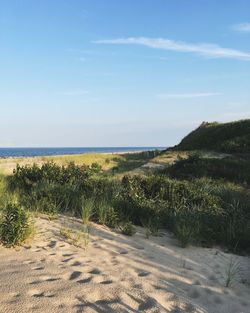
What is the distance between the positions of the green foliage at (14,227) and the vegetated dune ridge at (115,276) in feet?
0.72

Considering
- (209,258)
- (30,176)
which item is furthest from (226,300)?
(30,176)

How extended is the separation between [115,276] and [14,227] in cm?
226

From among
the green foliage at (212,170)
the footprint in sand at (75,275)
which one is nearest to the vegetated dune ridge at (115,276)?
the footprint in sand at (75,275)

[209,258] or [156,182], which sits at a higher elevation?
[156,182]

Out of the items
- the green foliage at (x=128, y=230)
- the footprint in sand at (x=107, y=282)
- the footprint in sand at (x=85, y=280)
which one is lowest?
the footprint in sand at (x=107, y=282)

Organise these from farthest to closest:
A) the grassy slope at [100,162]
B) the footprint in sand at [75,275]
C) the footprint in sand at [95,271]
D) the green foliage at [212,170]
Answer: the grassy slope at [100,162], the green foliage at [212,170], the footprint in sand at [95,271], the footprint in sand at [75,275]

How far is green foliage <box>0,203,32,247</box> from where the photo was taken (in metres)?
8.46

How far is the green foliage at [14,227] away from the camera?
8461 millimetres

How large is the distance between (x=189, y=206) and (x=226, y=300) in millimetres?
6296

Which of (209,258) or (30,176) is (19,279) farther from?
(30,176)

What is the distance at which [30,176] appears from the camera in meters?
15.8

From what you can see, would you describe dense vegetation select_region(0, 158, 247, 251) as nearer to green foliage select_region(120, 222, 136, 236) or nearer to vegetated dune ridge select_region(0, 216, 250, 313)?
green foliage select_region(120, 222, 136, 236)

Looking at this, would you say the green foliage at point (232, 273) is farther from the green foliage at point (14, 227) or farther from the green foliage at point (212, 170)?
the green foliage at point (212, 170)

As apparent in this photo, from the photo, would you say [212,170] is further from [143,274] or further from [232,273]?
[143,274]
